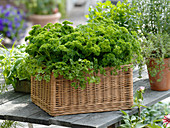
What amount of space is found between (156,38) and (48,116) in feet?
3.06

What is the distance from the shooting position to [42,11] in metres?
8.24

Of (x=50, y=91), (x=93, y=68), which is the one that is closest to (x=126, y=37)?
(x=93, y=68)

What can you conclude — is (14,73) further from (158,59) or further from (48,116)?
(158,59)

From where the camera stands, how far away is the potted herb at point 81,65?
67.2 inches

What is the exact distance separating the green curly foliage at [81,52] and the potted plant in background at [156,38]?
0.32m

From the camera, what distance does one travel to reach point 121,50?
1.77m

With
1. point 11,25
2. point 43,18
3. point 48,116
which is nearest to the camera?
point 48,116

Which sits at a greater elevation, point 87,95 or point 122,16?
point 122,16

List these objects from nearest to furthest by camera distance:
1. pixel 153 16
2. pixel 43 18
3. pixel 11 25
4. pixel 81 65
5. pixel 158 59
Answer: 1. pixel 81 65
2. pixel 158 59
3. pixel 153 16
4. pixel 11 25
5. pixel 43 18

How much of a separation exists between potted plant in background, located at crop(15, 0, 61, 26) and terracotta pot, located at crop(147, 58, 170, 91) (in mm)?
6029

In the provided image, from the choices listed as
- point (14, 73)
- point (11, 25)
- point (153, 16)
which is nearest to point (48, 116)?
point (14, 73)

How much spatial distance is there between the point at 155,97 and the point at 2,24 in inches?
173

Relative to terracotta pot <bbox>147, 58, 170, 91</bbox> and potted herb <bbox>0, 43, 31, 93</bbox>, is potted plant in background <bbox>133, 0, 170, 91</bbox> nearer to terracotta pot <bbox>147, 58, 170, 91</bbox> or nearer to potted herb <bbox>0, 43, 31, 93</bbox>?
terracotta pot <bbox>147, 58, 170, 91</bbox>

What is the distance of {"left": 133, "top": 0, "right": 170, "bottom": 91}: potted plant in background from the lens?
215 centimetres
